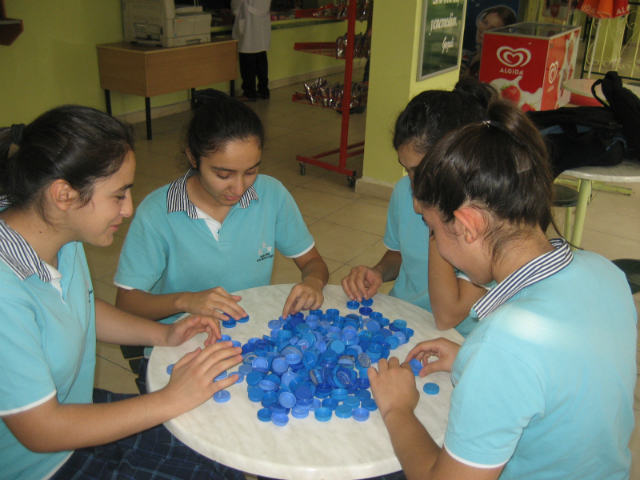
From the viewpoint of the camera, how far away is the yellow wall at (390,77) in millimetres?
3840

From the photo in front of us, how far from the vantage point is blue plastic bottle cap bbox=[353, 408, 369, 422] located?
113 centimetres

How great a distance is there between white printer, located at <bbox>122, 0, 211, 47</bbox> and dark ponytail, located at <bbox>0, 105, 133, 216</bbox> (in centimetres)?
448

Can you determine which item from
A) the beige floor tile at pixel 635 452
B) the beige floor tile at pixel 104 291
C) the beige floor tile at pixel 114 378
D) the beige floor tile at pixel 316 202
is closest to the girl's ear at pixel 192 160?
the beige floor tile at pixel 114 378

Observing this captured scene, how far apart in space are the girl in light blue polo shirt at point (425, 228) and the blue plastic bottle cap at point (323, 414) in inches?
18.3

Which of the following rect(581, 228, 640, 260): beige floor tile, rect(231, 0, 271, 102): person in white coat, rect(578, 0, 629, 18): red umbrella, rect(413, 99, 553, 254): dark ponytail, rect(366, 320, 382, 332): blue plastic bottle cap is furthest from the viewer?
rect(231, 0, 271, 102): person in white coat

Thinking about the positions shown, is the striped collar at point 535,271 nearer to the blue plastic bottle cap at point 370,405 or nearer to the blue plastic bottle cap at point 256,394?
the blue plastic bottle cap at point 370,405

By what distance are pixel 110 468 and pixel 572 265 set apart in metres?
1.02

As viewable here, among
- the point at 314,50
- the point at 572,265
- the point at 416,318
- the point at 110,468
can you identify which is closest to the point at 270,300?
the point at 416,318

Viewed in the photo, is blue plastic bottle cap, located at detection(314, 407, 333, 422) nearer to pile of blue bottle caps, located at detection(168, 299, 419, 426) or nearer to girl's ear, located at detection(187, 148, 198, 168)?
pile of blue bottle caps, located at detection(168, 299, 419, 426)

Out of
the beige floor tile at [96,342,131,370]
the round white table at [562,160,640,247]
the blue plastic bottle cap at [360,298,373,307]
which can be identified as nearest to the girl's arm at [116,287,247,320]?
the blue plastic bottle cap at [360,298,373,307]

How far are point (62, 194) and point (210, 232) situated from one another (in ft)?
1.88

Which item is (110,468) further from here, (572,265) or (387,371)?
(572,265)

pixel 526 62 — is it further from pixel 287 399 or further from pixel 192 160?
pixel 287 399

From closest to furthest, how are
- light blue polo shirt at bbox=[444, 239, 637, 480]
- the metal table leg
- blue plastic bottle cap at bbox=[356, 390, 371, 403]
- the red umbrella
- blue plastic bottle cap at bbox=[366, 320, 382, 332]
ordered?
light blue polo shirt at bbox=[444, 239, 637, 480] → blue plastic bottle cap at bbox=[356, 390, 371, 403] → blue plastic bottle cap at bbox=[366, 320, 382, 332] → the metal table leg → the red umbrella
